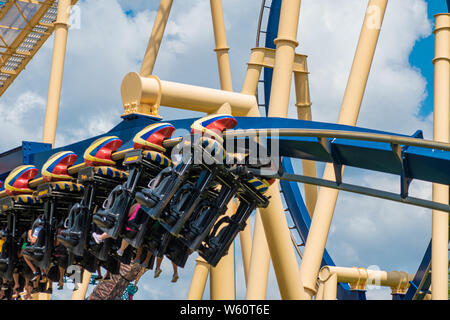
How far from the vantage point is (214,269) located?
8625 mm

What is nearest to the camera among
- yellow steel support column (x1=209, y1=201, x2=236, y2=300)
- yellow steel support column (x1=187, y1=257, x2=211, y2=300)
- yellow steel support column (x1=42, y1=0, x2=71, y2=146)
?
yellow steel support column (x1=209, y1=201, x2=236, y2=300)

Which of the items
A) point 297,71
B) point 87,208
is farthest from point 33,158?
point 297,71

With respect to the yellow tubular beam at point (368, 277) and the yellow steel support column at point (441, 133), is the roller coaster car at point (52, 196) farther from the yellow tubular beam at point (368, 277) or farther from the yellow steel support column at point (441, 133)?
the yellow tubular beam at point (368, 277)

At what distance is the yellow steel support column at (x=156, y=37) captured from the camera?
1059cm

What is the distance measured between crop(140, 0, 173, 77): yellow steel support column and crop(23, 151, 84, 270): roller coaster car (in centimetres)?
310

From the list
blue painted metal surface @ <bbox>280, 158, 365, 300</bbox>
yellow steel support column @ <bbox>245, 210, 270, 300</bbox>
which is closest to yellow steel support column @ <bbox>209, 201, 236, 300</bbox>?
yellow steel support column @ <bbox>245, 210, 270, 300</bbox>

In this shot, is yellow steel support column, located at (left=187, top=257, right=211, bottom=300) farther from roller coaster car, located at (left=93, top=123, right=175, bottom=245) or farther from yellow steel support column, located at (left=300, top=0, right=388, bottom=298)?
roller coaster car, located at (left=93, top=123, right=175, bottom=245)

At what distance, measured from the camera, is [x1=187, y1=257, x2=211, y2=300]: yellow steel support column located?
10234 millimetres

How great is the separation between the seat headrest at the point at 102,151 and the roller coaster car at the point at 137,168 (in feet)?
1.61

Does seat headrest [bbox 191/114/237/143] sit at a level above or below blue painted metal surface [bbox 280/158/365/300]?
below

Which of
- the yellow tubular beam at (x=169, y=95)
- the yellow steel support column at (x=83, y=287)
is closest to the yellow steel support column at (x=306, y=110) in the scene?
the yellow steel support column at (x=83, y=287)

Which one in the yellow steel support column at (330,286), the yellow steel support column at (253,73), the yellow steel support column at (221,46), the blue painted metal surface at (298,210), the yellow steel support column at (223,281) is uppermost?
the yellow steel support column at (221,46)
